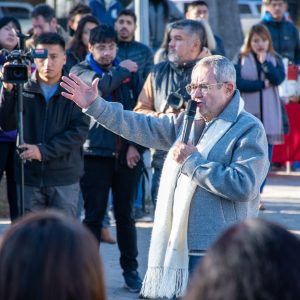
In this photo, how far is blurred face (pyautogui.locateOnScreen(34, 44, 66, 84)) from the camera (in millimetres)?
6828

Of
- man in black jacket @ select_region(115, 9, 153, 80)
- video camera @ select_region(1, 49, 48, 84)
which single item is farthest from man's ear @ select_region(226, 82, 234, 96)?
man in black jacket @ select_region(115, 9, 153, 80)

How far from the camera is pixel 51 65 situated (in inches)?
269

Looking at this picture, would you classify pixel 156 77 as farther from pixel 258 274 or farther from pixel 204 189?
pixel 258 274

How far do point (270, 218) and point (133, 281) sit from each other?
3.42 metres

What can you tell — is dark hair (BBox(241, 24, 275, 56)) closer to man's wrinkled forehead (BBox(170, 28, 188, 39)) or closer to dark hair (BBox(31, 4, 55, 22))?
dark hair (BBox(31, 4, 55, 22))

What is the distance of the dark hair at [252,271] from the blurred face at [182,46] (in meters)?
4.98

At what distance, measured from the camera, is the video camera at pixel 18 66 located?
641 cm

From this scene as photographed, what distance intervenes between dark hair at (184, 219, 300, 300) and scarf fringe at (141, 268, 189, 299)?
286 centimetres

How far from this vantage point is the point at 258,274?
223 centimetres

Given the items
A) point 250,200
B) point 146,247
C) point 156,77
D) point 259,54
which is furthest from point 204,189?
point 259,54

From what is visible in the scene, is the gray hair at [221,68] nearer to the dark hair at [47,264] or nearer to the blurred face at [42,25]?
the dark hair at [47,264]

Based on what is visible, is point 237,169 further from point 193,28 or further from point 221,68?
point 193,28

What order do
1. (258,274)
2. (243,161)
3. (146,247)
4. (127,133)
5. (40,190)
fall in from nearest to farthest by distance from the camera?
1. (258,274)
2. (243,161)
3. (127,133)
4. (40,190)
5. (146,247)

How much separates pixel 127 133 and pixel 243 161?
2.32 feet
